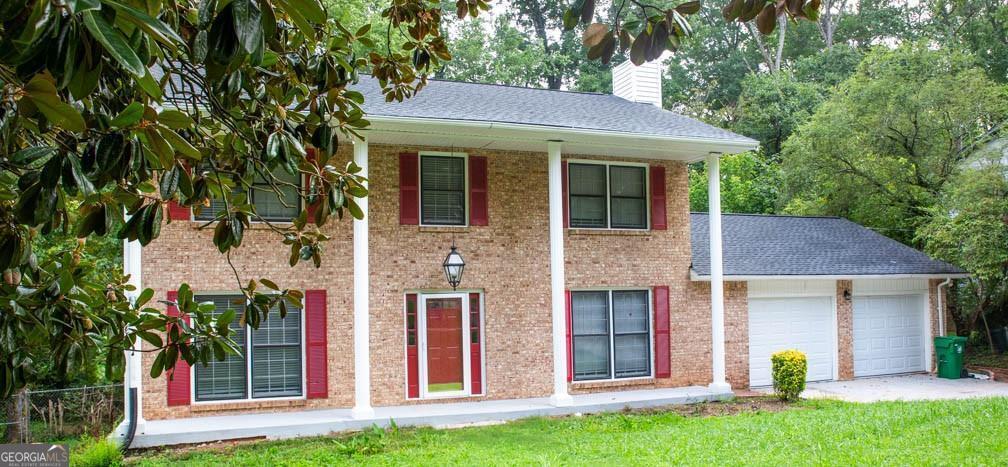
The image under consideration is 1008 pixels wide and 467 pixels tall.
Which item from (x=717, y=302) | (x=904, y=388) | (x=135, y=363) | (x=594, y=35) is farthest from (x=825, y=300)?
(x=594, y=35)

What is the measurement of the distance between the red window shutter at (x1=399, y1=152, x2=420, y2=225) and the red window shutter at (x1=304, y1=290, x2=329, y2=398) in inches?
73.7

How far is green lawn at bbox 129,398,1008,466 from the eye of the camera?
8.43 meters

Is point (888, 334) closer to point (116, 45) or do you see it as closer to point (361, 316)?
point (361, 316)

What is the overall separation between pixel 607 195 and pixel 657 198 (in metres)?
0.99

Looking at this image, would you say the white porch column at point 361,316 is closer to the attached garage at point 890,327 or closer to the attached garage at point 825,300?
the attached garage at point 825,300

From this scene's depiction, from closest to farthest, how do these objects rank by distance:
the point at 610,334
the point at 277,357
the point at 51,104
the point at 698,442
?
1. the point at 51,104
2. the point at 698,442
3. the point at 277,357
4. the point at 610,334

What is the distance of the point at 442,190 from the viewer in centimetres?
1326

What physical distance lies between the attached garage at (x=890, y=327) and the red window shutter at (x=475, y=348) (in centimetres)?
794

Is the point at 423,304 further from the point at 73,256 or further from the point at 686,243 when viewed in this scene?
the point at 73,256

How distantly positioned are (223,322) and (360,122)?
112cm

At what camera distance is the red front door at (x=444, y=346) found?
13.1 meters

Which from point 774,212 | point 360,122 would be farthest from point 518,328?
point 774,212

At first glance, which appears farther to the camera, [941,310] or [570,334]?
[941,310]

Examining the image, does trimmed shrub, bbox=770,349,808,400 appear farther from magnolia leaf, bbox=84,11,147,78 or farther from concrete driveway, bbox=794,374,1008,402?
magnolia leaf, bbox=84,11,147,78
